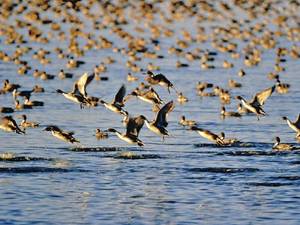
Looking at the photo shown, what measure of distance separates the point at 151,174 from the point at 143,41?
43810 mm

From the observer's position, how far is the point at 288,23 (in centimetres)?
8744

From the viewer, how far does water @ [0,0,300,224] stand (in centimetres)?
2303

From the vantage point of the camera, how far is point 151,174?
2792 centimetres

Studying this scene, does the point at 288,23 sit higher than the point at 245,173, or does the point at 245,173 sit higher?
the point at 288,23

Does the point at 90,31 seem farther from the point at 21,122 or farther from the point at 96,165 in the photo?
the point at 96,165

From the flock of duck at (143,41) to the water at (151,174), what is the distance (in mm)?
643

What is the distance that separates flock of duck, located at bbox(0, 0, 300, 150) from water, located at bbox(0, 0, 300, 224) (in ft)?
2.11

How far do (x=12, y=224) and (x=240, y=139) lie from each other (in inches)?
550

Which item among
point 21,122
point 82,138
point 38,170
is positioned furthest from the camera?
point 21,122

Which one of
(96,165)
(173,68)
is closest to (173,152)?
(96,165)

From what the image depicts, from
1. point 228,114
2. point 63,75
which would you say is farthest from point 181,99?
point 63,75

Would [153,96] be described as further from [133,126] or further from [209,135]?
[133,126]

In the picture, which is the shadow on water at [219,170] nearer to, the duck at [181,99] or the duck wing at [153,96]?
the duck wing at [153,96]

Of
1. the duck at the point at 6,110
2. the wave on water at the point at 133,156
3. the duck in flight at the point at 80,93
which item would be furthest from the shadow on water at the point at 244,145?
the duck at the point at 6,110
